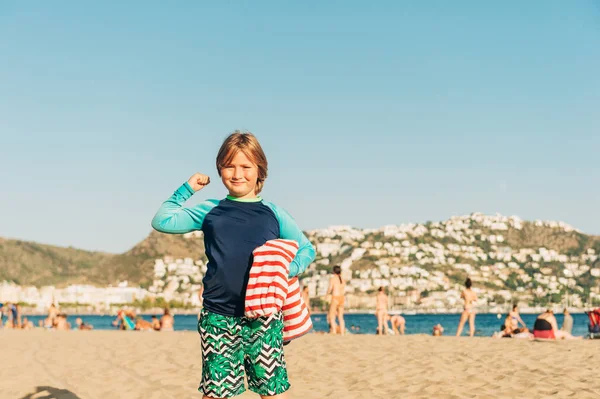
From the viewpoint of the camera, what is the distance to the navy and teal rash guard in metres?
3.39

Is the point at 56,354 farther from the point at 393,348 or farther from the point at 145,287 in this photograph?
the point at 145,287

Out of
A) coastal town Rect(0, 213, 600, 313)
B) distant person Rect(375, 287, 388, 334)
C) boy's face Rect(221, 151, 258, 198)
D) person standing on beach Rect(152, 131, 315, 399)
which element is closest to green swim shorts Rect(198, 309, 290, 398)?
person standing on beach Rect(152, 131, 315, 399)

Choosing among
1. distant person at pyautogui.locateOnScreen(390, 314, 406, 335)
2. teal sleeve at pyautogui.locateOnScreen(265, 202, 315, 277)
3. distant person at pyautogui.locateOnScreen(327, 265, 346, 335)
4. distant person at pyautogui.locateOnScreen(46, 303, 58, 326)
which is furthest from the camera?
distant person at pyautogui.locateOnScreen(46, 303, 58, 326)

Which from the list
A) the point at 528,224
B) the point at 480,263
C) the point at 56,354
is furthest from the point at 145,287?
the point at 56,354

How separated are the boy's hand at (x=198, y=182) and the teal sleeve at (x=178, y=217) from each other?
0.03 meters

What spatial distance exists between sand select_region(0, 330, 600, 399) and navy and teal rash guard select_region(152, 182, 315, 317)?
345cm

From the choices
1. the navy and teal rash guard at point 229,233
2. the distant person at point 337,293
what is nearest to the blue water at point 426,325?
the distant person at point 337,293

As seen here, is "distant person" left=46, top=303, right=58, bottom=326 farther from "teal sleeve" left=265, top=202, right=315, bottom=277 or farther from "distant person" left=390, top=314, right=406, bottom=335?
"teal sleeve" left=265, top=202, right=315, bottom=277

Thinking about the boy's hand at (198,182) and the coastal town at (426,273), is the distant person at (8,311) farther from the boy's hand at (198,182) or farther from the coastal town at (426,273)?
the coastal town at (426,273)

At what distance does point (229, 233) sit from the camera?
3439 mm

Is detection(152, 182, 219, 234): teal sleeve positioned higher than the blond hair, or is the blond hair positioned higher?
the blond hair

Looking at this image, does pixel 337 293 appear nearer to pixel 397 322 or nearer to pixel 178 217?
pixel 397 322

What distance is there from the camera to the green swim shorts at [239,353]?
3.38m

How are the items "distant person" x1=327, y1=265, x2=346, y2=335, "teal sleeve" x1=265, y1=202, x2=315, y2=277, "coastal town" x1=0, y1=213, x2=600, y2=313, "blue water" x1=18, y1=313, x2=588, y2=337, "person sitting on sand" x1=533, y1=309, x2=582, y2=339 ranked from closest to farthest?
"teal sleeve" x1=265, y1=202, x2=315, y2=277 → "person sitting on sand" x1=533, y1=309, x2=582, y2=339 → "distant person" x1=327, y1=265, x2=346, y2=335 → "blue water" x1=18, y1=313, x2=588, y2=337 → "coastal town" x1=0, y1=213, x2=600, y2=313
